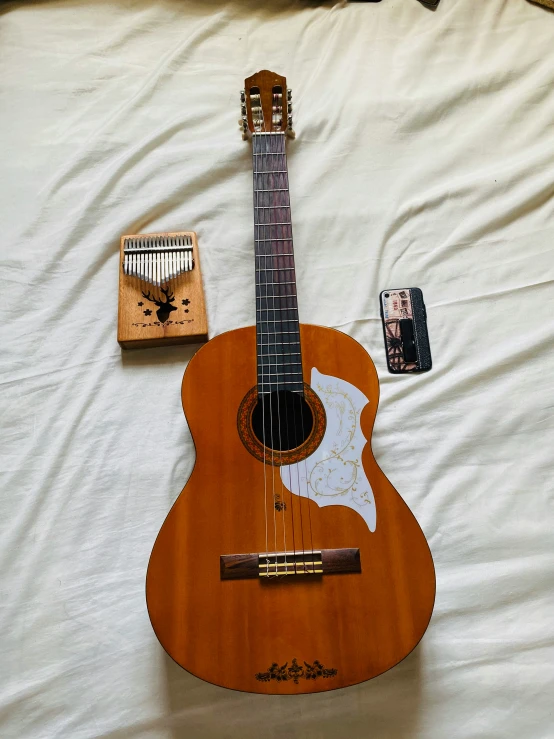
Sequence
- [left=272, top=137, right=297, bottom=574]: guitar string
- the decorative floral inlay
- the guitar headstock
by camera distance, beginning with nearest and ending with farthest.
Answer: the decorative floral inlay → [left=272, top=137, right=297, bottom=574]: guitar string → the guitar headstock

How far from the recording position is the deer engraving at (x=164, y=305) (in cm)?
118

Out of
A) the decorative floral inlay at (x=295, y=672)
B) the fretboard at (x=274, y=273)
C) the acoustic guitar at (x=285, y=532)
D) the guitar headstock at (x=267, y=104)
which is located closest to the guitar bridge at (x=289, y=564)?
the acoustic guitar at (x=285, y=532)

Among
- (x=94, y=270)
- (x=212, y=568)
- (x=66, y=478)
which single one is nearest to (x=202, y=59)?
(x=94, y=270)

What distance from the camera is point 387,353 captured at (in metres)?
1.19

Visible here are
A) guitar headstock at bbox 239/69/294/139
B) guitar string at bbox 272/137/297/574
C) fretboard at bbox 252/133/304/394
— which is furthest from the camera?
guitar headstock at bbox 239/69/294/139

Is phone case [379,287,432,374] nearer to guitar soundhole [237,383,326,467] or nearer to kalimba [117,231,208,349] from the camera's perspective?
guitar soundhole [237,383,326,467]

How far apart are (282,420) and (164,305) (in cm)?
37

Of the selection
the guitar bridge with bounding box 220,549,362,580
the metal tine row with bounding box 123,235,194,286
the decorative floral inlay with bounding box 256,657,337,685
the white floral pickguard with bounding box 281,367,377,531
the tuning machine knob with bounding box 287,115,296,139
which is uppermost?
the tuning machine knob with bounding box 287,115,296,139

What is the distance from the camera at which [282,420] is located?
101 centimetres

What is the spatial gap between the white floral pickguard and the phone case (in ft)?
0.63

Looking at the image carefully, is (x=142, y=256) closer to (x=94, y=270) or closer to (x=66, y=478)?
(x=94, y=270)

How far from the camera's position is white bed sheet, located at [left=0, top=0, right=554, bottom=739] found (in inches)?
37.5

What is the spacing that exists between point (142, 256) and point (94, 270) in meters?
0.12

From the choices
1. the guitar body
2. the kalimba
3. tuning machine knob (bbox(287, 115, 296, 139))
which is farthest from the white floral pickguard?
tuning machine knob (bbox(287, 115, 296, 139))
